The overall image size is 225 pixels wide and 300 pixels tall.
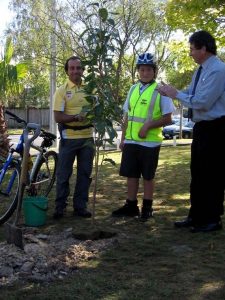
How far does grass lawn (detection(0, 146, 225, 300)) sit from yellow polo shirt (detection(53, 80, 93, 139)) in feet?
3.49

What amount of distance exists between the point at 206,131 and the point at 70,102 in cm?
174

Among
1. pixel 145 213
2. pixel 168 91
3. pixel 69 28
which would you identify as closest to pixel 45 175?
pixel 145 213

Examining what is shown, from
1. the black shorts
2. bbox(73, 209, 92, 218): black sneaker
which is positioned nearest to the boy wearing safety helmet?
the black shorts

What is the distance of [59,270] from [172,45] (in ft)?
34.6

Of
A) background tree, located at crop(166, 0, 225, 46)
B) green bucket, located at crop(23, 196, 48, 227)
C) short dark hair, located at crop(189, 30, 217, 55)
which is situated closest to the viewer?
short dark hair, located at crop(189, 30, 217, 55)

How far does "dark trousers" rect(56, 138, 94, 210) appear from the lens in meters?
5.84

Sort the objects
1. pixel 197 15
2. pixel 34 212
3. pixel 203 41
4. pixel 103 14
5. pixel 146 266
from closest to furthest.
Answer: pixel 146 266
pixel 103 14
pixel 203 41
pixel 34 212
pixel 197 15

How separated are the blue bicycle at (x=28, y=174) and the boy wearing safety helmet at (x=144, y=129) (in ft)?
3.69

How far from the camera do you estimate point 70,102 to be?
5.77 metres

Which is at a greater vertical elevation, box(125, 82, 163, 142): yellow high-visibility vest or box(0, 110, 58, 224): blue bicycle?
box(125, 82, 163, 142): yellow high-visibility vest

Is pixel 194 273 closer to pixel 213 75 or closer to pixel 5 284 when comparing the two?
pixel 5 284

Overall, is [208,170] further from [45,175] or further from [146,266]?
[45,175]

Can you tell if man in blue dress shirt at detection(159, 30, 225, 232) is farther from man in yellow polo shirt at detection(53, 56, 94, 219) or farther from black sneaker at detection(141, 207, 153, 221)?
man in yellow polo shirt at detection(53, 56, 94, 219)

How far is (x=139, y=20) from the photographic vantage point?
22.2 m
